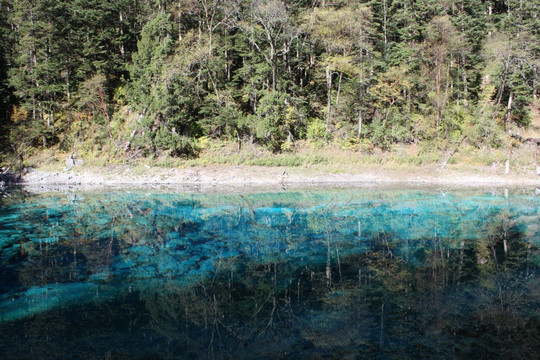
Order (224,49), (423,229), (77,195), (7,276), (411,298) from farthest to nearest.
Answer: (224,49)
(77,195)
(423,229)
(7,276)
(411,298)

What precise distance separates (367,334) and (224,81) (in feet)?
87.9

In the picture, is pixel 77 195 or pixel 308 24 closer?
pixel 77 195

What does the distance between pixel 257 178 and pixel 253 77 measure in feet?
33.2

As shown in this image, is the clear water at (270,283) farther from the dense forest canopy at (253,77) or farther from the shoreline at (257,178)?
the dense forest canopy at (253,77)

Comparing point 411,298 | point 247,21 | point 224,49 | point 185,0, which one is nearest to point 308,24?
point 247,21

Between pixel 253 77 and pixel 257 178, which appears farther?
pixel 253 77

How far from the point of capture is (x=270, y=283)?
24.2 ft

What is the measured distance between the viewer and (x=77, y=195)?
59.9 feet

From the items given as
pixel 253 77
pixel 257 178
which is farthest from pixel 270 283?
pixel 253 77

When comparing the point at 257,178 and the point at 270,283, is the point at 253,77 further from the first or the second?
the point at 270,283

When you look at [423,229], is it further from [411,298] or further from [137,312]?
[137,312]

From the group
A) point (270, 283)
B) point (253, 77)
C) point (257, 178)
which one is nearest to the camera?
point (270, 283)

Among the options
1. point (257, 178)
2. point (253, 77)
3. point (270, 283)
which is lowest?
point (270, 283)

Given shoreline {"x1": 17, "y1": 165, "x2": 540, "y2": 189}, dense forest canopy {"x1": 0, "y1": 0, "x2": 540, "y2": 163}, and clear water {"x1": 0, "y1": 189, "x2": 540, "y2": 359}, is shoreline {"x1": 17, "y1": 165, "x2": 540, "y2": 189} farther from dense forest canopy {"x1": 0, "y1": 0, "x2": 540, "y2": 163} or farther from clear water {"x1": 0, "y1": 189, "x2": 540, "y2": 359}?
clear water {"x1": 0, "y1": 189, "x2": 540, "y2": 359}
